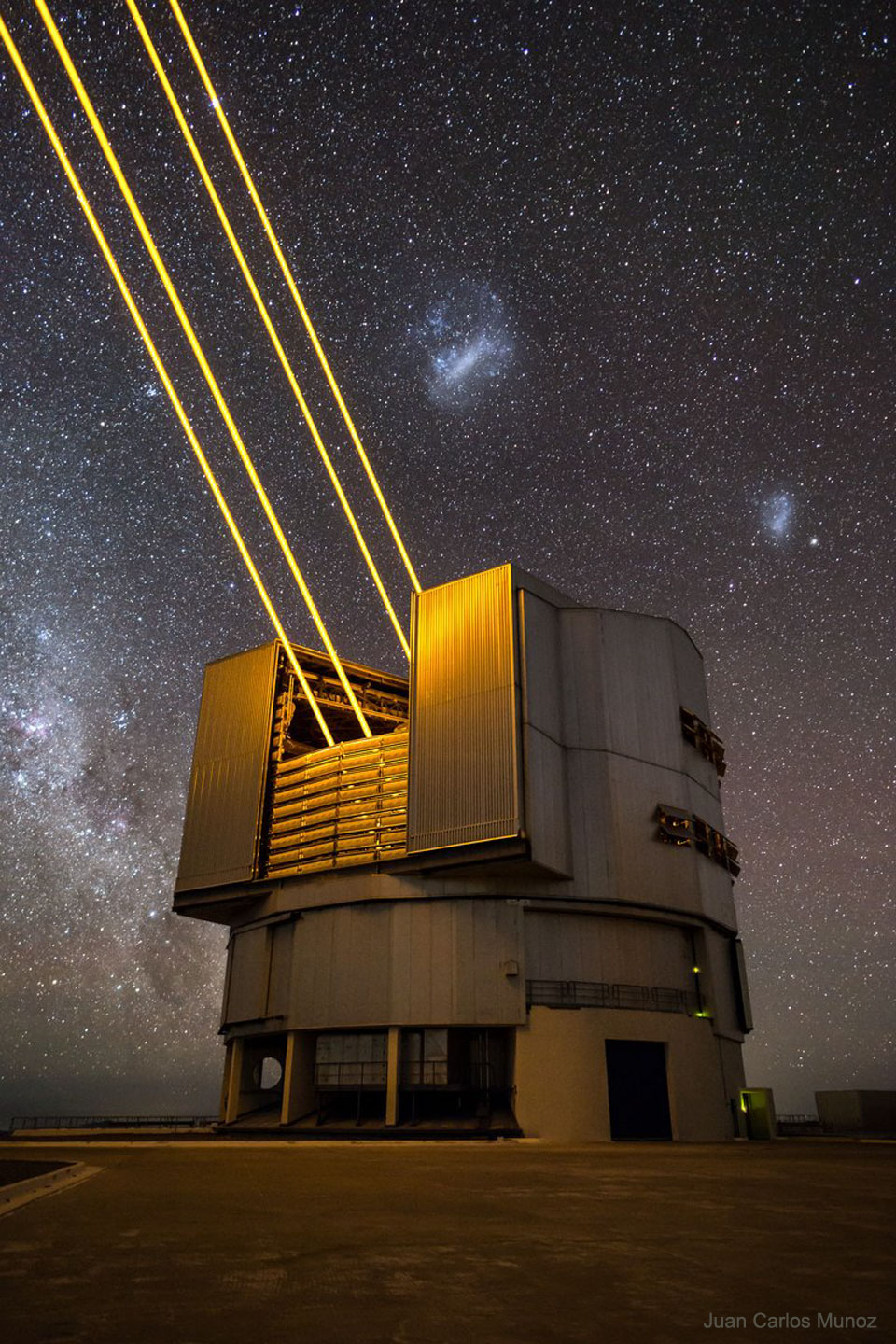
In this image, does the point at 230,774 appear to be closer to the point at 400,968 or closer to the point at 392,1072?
the point at 400,968

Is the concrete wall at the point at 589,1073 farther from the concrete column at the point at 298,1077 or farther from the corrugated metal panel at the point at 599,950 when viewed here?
the concrete column at the point at 298,1077

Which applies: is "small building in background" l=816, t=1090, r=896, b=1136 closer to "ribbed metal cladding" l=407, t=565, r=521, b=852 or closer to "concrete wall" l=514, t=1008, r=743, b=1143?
"concrete wall" l=514, t=1008, r=743, b=1143

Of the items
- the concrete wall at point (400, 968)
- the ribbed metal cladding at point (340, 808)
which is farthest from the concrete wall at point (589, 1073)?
the ribbed metal cladding at point (340, 808)

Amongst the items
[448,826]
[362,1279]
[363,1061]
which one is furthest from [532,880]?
[362,1279]

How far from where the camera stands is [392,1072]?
34.2 m

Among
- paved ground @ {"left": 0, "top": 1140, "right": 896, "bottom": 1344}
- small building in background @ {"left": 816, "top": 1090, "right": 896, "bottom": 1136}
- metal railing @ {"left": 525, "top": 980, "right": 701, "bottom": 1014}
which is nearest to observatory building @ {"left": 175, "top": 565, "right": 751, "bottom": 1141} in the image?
metal railing @ {"left": 525, "top": 980, "right": 701, "bottom": 1014}

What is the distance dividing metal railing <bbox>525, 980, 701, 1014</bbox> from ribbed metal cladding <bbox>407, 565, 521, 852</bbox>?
619cm

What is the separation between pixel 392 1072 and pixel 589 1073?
7.29 meters

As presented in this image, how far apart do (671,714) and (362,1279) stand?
37.0 m

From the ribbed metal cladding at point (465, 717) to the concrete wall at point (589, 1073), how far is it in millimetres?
7521

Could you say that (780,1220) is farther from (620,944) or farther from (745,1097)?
(745,1097)

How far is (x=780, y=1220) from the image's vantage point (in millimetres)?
8352

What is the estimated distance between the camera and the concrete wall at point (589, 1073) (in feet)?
106

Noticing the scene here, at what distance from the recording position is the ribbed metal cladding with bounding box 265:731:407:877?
3788 cm
